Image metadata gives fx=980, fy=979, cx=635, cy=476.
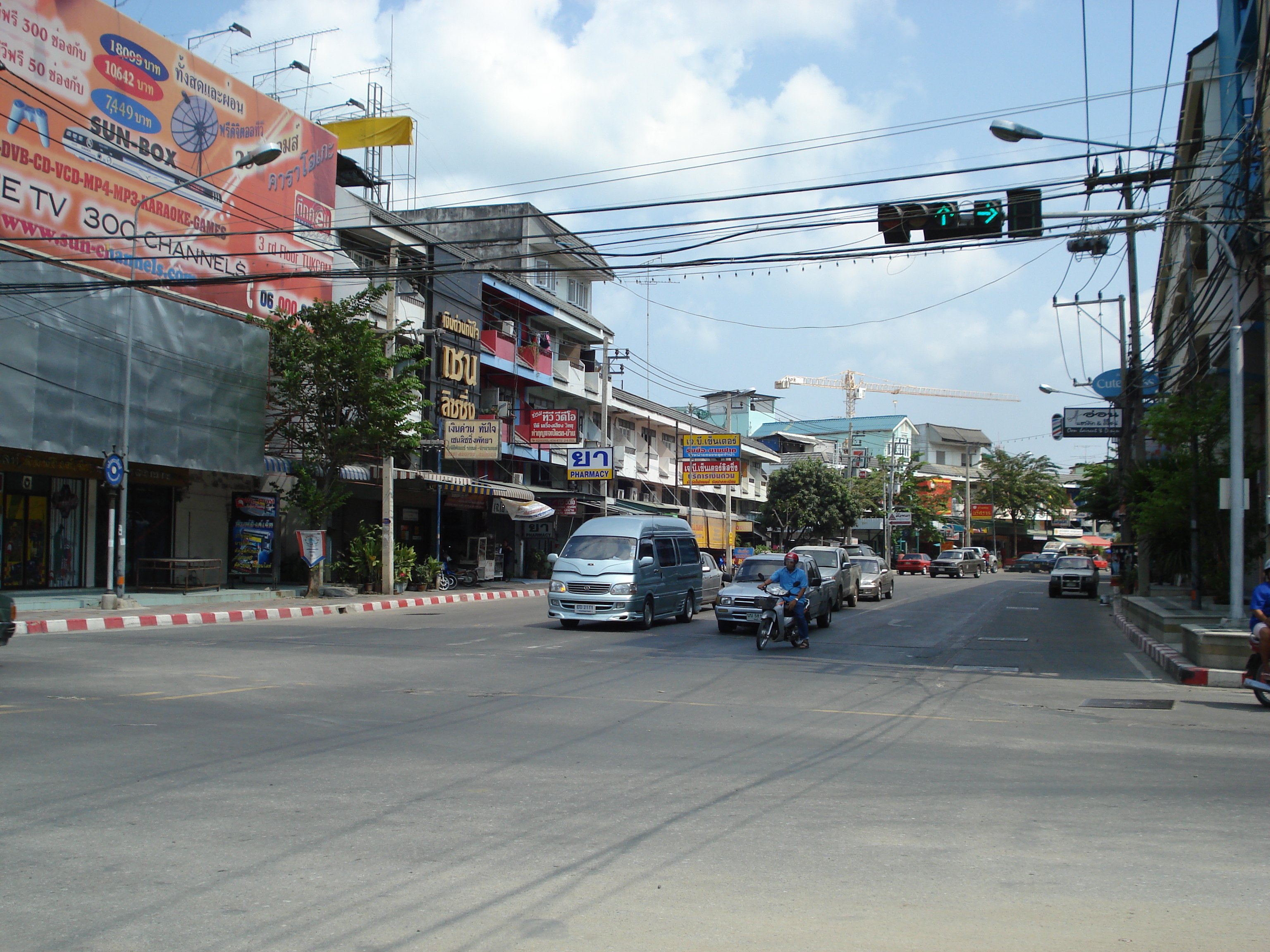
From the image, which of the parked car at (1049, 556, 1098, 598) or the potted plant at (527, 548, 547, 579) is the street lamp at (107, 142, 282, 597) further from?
the parked car at (1049, 556, 1098, 598)

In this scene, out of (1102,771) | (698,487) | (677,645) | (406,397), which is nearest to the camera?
(1102,771)

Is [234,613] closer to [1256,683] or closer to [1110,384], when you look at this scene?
[1256,683]

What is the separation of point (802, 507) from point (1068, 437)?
3064 centimetres

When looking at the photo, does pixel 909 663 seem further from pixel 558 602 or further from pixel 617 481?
pixel 617 481

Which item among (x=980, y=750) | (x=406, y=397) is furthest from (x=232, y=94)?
(x=980, y=750)

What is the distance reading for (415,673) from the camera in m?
13.2

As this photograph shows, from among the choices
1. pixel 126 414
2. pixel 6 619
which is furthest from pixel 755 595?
pixel 126 414

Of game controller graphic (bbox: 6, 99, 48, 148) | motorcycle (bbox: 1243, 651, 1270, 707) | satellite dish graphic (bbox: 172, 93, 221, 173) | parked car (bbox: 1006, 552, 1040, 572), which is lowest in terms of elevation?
parked car (bbox: 1006, 552, 1040, 572)

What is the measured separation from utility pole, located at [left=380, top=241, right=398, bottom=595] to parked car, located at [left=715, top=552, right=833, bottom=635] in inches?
431

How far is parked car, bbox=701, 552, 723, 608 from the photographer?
25719 millimetres

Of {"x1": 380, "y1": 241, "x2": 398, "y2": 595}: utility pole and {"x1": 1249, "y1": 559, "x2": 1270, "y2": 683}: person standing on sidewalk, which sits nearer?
{"x1": 1249, "y1": 559, "x2": 1270, "y2": 683}: person standing on sidewalk

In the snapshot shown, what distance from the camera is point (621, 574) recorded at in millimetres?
20125

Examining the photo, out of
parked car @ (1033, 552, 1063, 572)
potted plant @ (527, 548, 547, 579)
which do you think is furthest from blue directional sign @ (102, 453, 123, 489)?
parked car @ (1033, 552, 1063, 572)

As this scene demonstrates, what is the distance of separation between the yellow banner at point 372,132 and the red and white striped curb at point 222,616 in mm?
19019
